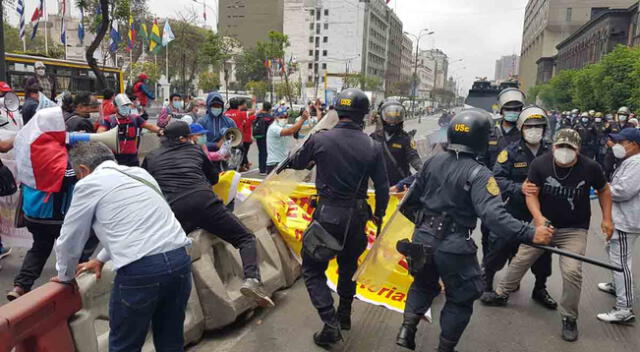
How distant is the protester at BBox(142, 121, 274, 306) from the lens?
3.87 metres

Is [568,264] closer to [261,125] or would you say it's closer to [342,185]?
[342,185]

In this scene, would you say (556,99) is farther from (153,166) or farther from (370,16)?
(370,16)

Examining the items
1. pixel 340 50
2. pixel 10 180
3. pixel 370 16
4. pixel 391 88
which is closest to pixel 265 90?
pixel 340 50

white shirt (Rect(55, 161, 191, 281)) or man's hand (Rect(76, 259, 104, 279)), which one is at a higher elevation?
white shirt (Rect(55, 161, 191, 281))

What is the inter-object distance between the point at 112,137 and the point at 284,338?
2.35 metres

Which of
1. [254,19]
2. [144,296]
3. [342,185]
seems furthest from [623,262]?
[254,19]

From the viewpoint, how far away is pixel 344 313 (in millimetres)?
4250

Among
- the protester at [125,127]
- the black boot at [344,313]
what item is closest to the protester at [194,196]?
the black boot at [344,313]

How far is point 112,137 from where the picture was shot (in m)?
4.59

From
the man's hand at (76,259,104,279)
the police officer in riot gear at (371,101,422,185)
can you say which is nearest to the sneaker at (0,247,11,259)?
the man's hand at (76,259,104,279)

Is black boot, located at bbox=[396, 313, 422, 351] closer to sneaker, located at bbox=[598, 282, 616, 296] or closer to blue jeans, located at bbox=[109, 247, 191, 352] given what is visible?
blue jeans, located at bbox=[109, 247, 191, 352]

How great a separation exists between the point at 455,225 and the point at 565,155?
1.46 m

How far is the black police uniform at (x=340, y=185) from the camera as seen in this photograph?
12.6 ft

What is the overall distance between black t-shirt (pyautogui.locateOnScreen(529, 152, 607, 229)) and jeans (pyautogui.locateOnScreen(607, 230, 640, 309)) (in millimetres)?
621
